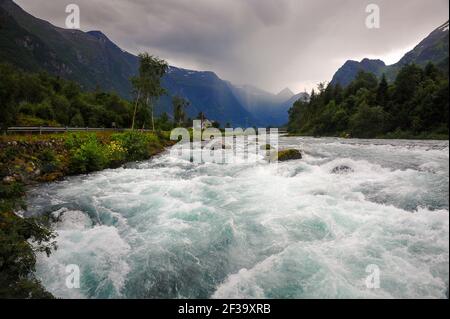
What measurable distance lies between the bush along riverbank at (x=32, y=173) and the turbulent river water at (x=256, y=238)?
97cm

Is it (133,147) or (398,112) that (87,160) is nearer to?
(133,147)

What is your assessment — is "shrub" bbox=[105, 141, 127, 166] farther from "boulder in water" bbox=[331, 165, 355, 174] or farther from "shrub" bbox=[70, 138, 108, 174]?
"boulder in water" bbox=[331, 165, 355, 174]

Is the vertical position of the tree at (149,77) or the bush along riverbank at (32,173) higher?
the tree at (149,77)

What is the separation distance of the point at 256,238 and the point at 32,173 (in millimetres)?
16874

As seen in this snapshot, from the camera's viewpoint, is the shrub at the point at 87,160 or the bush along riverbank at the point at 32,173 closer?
the bush along riverbank at the point at 32,173

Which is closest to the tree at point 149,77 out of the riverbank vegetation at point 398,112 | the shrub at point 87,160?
the shrub at point 87,160

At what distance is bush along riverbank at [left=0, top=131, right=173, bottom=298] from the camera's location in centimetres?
586

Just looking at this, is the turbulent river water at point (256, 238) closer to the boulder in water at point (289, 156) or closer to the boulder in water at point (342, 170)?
the boulder in water at point (342, 170)

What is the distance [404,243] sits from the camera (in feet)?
25.7

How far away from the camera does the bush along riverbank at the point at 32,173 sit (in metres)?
5.86

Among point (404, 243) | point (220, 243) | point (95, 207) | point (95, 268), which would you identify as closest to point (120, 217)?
point (95, 207)

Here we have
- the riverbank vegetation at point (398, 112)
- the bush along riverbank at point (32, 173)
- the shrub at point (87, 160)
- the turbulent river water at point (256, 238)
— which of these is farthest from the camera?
the riverbank vegetation at point (398, 112)
